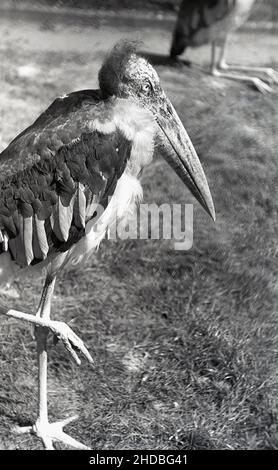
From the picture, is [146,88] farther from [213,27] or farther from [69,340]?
[213,27]

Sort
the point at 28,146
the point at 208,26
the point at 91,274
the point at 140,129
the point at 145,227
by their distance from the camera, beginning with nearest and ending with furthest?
1. the point at 28,146
2. the point at 140,129
3. the point at 91,274
4. the point at 145,227
5. the point at 208,26

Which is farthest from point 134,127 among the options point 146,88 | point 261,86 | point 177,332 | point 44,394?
point 261,86

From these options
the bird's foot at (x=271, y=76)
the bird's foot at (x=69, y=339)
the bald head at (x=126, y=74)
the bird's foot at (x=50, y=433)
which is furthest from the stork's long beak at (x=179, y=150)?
the bird's foot at (x=271, y=76)

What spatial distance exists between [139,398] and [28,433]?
1.77 feet

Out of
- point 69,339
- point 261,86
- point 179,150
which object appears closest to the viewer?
point 69,339

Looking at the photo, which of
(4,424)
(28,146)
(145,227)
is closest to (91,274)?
(145,227)

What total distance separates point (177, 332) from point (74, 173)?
133cm

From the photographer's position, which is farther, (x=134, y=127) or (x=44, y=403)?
(x=44, y=403)

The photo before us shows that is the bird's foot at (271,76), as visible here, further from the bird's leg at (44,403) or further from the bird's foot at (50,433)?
the bird's foot at (50,433)

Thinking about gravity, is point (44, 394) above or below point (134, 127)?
below

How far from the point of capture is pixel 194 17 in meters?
7.74

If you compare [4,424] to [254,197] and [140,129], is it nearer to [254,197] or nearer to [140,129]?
[140,129]

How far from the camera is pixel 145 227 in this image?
484 centimetres

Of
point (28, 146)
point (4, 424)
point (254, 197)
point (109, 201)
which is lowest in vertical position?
point (4, 424)
